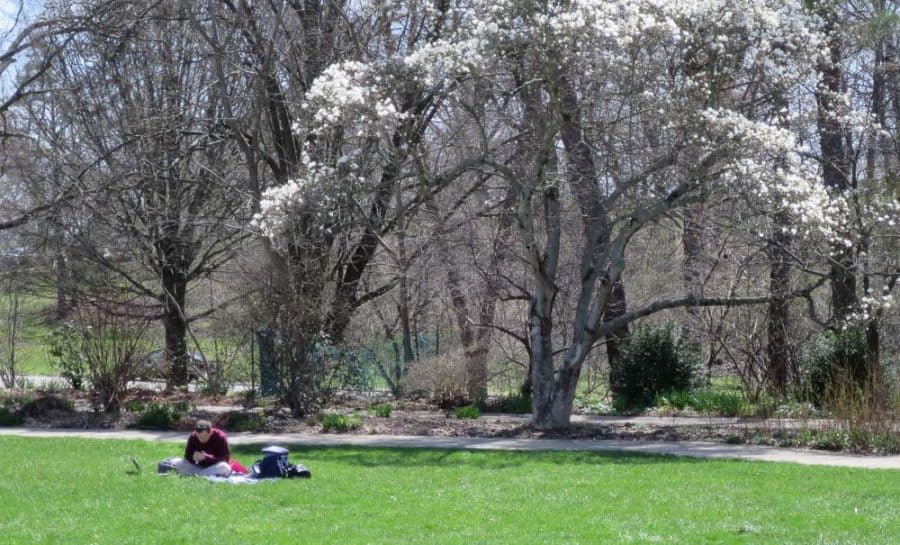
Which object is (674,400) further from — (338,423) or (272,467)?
(272,467)

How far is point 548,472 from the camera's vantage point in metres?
11.3

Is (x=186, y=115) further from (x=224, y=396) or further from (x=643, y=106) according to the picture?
(x=643, y=106)

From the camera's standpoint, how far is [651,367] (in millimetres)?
19141

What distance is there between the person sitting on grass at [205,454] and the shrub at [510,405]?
325 inches

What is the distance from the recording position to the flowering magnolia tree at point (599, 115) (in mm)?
12891

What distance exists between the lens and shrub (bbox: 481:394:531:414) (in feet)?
61.5

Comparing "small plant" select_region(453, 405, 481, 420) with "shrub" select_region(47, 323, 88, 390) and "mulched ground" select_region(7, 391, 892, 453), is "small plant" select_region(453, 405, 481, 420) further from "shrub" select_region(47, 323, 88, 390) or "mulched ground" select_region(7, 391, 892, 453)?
"shrub" select_region(47, 323, 88, 390)

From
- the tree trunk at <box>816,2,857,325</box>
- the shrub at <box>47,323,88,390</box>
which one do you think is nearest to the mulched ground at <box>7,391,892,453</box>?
the shrub at <box>47,323,88,390</box>

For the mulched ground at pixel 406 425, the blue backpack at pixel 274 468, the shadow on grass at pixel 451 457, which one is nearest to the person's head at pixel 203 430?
the blue backpack at pixel 274 468

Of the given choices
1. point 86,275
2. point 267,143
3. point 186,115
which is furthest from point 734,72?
point 86,275

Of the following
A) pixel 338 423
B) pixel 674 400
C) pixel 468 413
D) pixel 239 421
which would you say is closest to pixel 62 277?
pixel 239 421

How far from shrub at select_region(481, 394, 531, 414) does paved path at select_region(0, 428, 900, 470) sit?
13.0ft

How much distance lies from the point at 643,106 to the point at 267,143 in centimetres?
927

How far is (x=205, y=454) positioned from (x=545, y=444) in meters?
4.85
